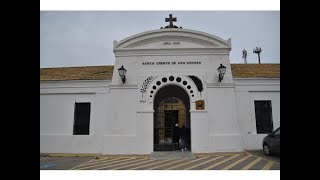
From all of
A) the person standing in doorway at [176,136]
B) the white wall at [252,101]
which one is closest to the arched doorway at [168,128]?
the person standing in doorway at [176,136]

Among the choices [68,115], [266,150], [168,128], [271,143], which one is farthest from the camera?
[168,128]

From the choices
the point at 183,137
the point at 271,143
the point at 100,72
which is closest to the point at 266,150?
the point at 271,143

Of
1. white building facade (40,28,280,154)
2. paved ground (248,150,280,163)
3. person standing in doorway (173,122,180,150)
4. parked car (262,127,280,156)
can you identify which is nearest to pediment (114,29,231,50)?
white building facade (40,28,280,154)

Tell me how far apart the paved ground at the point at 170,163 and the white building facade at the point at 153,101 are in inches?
18.2

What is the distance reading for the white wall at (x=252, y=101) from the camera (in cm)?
976

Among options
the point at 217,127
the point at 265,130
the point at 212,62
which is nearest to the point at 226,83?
the point at 212,62

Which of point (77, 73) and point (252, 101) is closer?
point (252, 101)

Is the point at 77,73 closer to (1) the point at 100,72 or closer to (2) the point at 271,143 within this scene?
(1) the point at 100,72

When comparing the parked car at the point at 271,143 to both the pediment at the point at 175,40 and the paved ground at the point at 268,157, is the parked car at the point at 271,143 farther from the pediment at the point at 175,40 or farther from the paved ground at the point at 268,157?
the pediment at the point at 175,40

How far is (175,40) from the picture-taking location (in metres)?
9.86

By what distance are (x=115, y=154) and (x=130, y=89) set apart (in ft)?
7.68

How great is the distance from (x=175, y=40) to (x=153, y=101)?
7.76 feet

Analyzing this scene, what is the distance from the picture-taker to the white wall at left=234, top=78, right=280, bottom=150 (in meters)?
9.76
